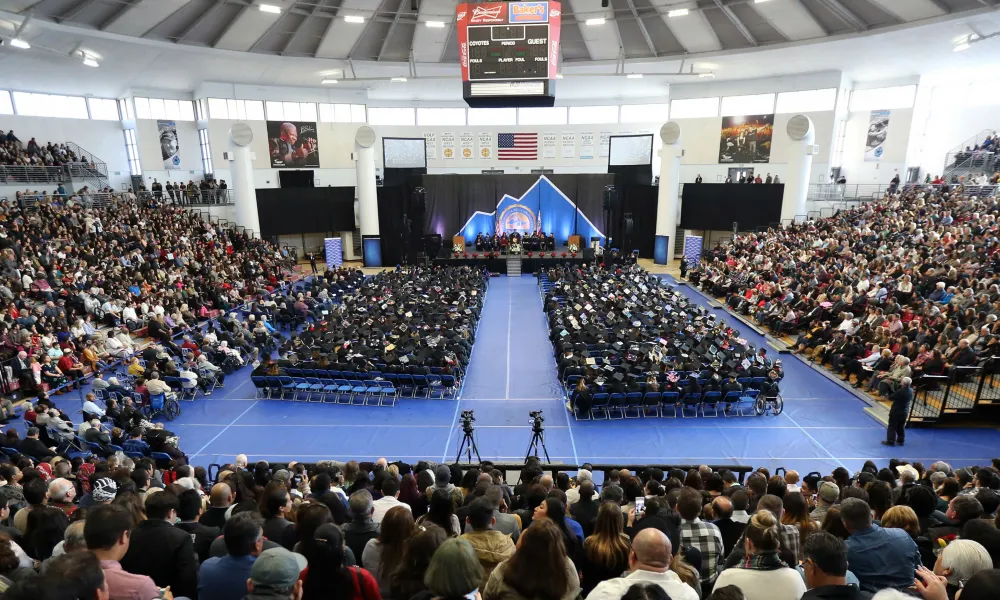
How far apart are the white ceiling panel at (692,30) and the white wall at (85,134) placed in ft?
96.1

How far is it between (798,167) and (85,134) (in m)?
37.2

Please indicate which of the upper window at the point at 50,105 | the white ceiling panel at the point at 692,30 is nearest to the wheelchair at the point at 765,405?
the white ceiling panel at the point at 692,30

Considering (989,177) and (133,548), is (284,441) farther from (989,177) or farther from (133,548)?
(989,177)

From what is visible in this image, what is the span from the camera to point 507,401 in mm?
12945

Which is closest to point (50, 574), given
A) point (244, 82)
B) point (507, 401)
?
point (507, 401)

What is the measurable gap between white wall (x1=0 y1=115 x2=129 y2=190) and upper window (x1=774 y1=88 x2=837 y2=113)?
3737 cm

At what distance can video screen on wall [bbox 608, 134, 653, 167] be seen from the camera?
104ft

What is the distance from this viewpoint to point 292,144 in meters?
32.3

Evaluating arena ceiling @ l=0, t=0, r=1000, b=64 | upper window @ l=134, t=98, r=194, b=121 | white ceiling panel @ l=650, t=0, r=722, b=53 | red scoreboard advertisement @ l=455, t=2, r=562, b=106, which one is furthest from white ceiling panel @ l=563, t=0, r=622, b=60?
upper window @ l=134, t=98, r=194, b=121

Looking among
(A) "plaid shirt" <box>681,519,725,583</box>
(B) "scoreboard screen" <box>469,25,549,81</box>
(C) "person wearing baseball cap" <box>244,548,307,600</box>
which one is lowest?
(A) "plaid shirt" <box>681,519,725,583</box>

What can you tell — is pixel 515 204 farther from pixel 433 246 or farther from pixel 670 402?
pixel 670 402

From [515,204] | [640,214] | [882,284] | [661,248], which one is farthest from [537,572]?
[640,214]

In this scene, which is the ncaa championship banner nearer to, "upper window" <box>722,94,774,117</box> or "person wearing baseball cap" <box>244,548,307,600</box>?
"upper window" <box>722,94,774,117</box>

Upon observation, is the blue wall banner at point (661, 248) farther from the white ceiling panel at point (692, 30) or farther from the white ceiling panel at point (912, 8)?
the white ceiling panel at point (912, 8)
